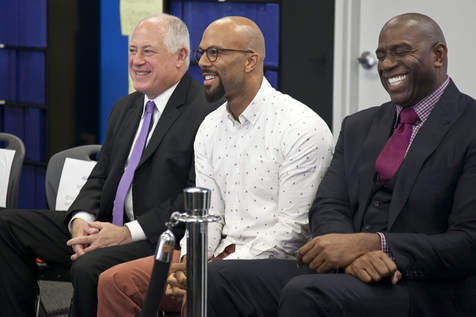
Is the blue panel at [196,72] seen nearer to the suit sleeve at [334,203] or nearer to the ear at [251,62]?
the ear at [251,62]

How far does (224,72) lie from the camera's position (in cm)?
303

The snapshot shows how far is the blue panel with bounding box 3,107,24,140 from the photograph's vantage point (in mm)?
5840

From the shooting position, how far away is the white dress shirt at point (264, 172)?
9.29 feet

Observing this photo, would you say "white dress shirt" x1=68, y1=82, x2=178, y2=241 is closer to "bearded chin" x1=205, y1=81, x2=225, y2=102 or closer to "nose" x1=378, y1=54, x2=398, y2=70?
"bearded chin" x1=205, y1=81, x2=225, y2=102

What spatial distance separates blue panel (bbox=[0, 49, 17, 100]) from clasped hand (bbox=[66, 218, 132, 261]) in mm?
2807

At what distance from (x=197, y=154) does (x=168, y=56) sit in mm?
642

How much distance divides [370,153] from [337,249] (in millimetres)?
405

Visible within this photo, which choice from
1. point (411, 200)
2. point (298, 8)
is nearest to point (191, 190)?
point (411, 200)

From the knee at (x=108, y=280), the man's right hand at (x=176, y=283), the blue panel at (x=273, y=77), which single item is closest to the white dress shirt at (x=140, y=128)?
the knee at (x=108, y=280)

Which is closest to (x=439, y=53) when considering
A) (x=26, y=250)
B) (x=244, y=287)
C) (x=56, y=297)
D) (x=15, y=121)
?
(x=244, y=287)

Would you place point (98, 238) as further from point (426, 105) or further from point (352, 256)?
point (426, 105)

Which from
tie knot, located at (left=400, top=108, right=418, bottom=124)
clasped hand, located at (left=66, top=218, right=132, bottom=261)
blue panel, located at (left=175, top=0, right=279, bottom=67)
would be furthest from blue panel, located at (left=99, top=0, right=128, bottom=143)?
tie knot, located at (left=400, top=108, right=418, bottom=124)

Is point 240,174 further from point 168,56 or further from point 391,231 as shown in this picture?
point 168,56

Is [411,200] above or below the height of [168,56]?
below
